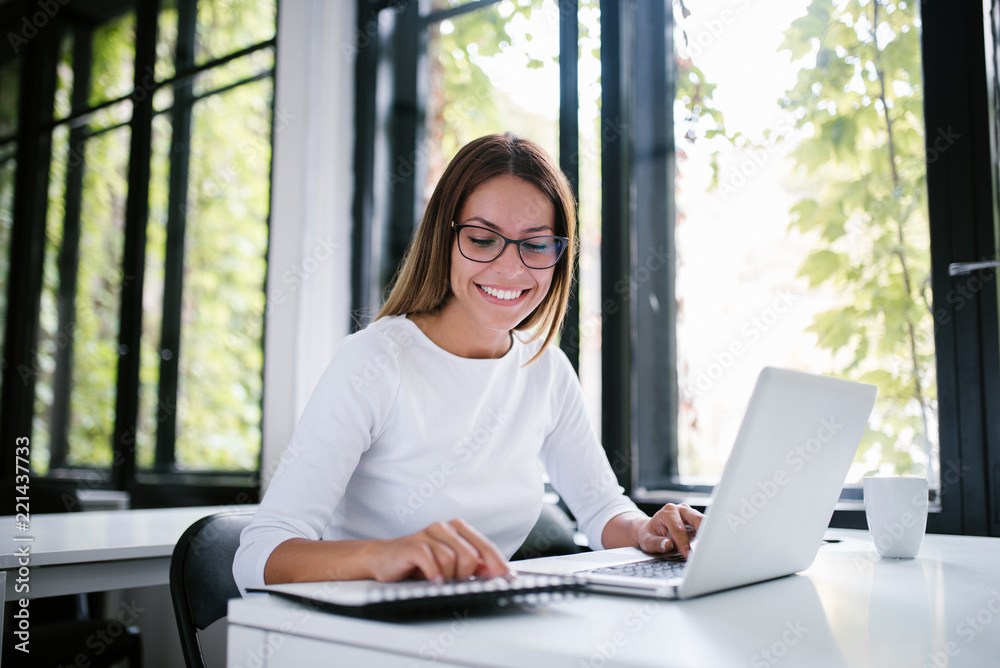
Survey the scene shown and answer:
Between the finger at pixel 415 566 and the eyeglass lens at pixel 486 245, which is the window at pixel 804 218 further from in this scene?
the finger at pixel 415 566

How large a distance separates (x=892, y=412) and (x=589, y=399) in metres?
0.87

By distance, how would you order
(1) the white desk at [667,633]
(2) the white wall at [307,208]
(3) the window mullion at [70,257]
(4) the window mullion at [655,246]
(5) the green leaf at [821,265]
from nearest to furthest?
(1) the white desk at [667,633], (5) the green leaf at [821,265], (4) the window mullion at [655,246], (2) the white wall at [307,208], (3) the window mullion at [70,257]

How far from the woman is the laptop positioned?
20 cm

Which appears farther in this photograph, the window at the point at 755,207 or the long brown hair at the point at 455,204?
the window at the point at 755,207

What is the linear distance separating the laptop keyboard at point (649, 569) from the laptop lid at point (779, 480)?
3.4 inches

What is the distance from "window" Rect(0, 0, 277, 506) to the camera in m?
3.52

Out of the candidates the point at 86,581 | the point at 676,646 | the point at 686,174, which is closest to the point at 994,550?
the point at 676,646

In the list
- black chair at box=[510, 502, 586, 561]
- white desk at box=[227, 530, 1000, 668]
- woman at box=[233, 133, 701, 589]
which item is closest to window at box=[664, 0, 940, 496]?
black chair at box=[510, 502, 586, 561]

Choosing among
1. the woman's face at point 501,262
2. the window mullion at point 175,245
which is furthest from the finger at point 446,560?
the window mullion at point 175,245

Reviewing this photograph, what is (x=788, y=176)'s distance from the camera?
7.10 ft

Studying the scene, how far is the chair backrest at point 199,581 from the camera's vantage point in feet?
3.83

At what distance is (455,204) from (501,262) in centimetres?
14

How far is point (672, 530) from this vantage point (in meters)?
1.17

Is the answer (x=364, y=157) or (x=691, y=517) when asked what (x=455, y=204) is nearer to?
(x=691, y=517)
